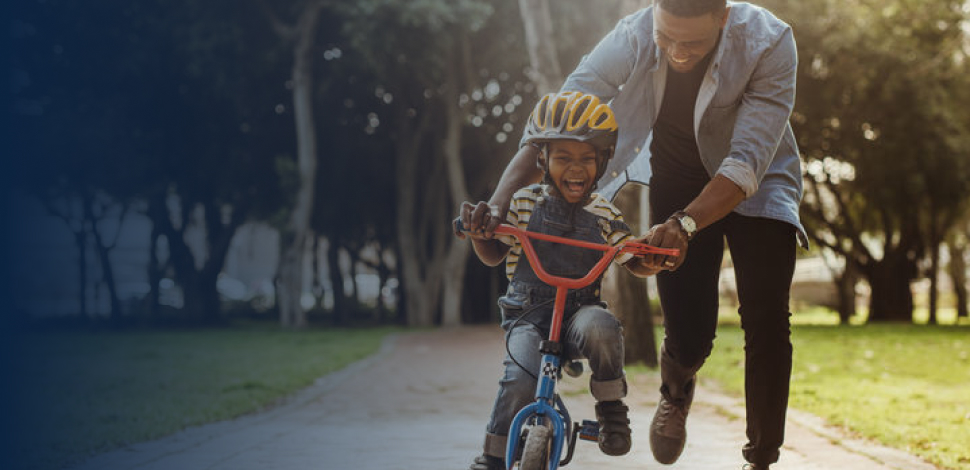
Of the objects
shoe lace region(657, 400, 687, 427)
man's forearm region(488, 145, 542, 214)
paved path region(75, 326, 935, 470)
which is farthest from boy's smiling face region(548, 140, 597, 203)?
paved path region(75, 326, 935, 470)

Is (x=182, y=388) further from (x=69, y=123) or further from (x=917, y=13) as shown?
(x=917, y=13)

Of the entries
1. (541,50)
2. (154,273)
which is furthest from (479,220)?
(154,273)

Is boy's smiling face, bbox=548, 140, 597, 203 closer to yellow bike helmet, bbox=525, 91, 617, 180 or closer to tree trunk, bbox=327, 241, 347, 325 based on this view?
yellow bike helmet, bbox=525, 91, 617, 180

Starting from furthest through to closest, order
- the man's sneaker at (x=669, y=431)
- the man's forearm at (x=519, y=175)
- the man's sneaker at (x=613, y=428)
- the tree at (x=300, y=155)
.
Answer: the tree at (x=300, y=155) < the man's sneaker at (x=669, y=431) < the man's forearm at (x=519, y=175) < the man's sneaker at (x=613, y=428)

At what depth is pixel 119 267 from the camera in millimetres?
53844

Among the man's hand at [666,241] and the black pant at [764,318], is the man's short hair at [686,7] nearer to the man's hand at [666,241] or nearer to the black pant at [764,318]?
the man's hand at [666,241]

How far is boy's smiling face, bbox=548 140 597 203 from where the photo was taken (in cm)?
417

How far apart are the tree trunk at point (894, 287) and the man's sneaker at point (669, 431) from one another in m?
27.3

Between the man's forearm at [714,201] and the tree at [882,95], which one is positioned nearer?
the man's forearm at [714,201]

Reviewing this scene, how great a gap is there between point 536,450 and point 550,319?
667mm

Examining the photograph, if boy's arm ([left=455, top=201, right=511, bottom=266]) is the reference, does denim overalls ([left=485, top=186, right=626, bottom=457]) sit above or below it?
below

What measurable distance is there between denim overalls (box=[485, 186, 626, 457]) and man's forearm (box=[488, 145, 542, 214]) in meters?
0.11

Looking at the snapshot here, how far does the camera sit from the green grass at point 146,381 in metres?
7.94

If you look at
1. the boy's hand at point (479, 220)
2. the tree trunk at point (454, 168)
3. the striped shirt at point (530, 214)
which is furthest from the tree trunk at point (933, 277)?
the boy's hand at point (479, 220)
